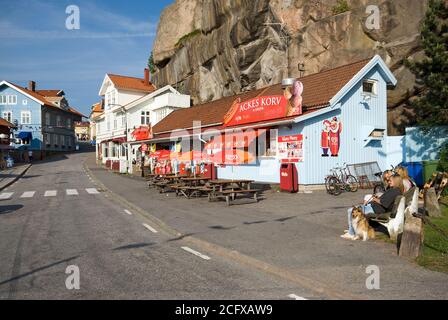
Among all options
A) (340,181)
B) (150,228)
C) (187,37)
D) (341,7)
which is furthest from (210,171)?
(187,37)

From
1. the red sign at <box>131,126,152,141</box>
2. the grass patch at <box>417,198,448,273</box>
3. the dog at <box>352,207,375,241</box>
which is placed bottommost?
the grass patch at <box>417,198,448,273</box>

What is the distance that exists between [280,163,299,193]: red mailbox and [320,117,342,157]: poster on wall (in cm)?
179

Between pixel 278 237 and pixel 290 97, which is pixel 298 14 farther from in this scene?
pixel 278 237

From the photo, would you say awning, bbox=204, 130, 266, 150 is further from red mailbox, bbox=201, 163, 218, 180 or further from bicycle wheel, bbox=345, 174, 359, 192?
bicycle wheel, bbox=345, 174, 359, 192

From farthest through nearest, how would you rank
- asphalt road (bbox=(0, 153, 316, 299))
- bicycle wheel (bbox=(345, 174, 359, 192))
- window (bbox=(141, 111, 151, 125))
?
1. window (bbox=(141, 111, 151, 125))
2. bicycle wheel (bbox=(345, 174, 359, 192))
3. asphalt road (bbox=(0, 153, 316, 299))

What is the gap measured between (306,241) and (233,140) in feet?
42.8

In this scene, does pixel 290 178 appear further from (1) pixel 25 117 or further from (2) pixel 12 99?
(2) pixel 12 99

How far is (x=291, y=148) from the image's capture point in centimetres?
1745

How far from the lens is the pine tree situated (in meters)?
16.0

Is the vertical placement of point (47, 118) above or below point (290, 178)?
above

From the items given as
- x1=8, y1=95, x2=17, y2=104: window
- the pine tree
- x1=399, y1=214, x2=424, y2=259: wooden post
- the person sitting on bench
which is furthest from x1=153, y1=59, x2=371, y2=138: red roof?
x1=8, y1=95, x2=17, y2=104: window

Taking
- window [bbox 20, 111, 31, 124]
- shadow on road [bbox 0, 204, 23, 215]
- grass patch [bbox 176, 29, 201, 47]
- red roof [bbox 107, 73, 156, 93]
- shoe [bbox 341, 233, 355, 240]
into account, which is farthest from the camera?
window [bbox 20, 111, 31, 124]

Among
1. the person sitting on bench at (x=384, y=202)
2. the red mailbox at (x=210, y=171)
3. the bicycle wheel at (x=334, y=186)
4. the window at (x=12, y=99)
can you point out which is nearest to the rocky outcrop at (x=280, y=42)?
the bicycle wheel at (x=334, y=186)
